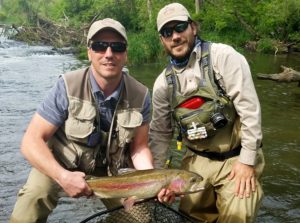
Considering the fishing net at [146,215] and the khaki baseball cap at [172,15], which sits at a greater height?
the khaki baseball cap at [172,15]

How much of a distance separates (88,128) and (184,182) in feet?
3.17

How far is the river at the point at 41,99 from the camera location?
5.48m

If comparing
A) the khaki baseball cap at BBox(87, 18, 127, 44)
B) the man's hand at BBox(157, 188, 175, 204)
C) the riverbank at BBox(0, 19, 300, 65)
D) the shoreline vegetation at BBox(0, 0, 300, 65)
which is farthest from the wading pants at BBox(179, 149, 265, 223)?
the riverbank at BBox(0, 19, 300, 65)

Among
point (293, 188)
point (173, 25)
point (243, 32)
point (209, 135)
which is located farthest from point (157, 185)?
point (243, 32)

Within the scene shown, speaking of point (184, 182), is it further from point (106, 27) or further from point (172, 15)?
point (172, 15)

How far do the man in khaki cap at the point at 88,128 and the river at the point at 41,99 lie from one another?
61.5 inches

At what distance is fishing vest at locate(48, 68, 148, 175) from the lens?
3756 mm

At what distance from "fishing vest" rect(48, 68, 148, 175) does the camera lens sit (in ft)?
2.21

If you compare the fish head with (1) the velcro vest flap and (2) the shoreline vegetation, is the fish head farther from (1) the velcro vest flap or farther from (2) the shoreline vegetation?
(2) the shoreline vegetation

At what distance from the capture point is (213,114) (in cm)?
402

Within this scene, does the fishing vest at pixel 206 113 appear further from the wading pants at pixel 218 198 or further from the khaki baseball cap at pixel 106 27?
the khaki baseball cap at pixel 106 27

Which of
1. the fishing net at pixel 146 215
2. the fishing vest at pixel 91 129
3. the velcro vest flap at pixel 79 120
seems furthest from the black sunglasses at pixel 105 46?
the fishing net at pixel 146 215

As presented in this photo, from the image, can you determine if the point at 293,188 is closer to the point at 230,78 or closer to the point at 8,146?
the point at 230,78

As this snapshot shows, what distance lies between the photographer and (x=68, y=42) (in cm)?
2883
